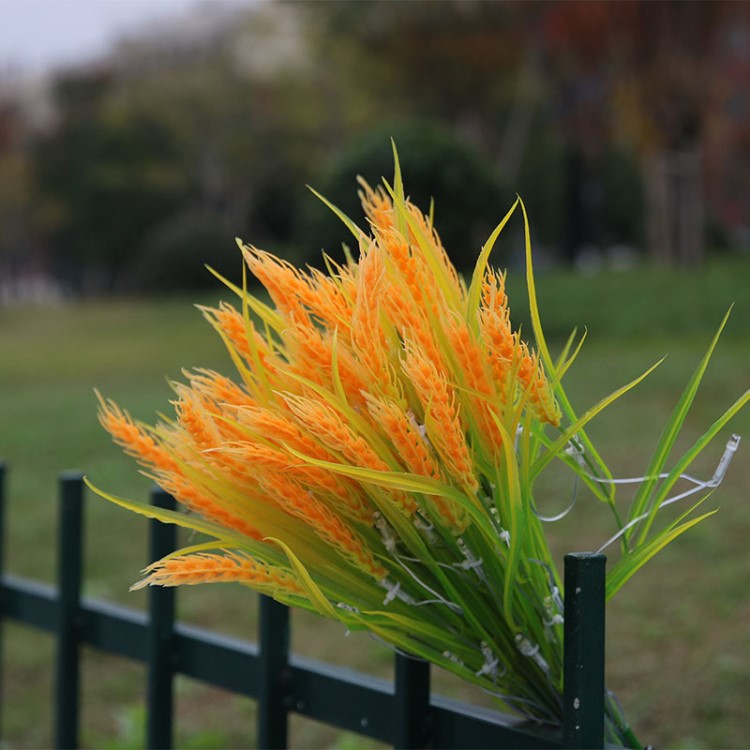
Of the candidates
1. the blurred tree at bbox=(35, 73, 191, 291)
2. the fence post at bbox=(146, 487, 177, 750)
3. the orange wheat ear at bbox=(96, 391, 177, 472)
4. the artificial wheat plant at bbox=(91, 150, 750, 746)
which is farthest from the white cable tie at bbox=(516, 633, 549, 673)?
the blurred tree at bbox=(35, 73, 191, 291)

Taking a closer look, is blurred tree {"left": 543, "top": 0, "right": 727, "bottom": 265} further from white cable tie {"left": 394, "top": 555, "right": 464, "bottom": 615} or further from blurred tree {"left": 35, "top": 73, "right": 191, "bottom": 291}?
blurred tree {"left": 35, "top": 73, "right": 191, "bottom": 291}

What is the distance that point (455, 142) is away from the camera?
1375 cm

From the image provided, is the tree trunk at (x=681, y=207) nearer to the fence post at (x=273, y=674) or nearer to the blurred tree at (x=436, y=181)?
the blurred tree at (x=436, y=181)

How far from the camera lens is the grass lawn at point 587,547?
3.59 m

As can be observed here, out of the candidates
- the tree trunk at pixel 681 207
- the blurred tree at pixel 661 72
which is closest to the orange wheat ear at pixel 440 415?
the blurred tree at pixel 661 72

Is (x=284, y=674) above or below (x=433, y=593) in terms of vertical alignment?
below

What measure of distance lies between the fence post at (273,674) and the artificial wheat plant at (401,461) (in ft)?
1.60

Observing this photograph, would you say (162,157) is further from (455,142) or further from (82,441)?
(82,441)

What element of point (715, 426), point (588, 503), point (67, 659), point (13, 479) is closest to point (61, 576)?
point (67, 659)

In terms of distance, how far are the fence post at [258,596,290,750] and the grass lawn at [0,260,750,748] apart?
1.49 meters

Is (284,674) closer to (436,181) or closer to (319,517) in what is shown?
(319,517)

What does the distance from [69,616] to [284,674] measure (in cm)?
73

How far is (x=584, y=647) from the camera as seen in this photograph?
106cm

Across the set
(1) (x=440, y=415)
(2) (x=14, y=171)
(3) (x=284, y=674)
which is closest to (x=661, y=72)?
(3) (x=284, y=674)
